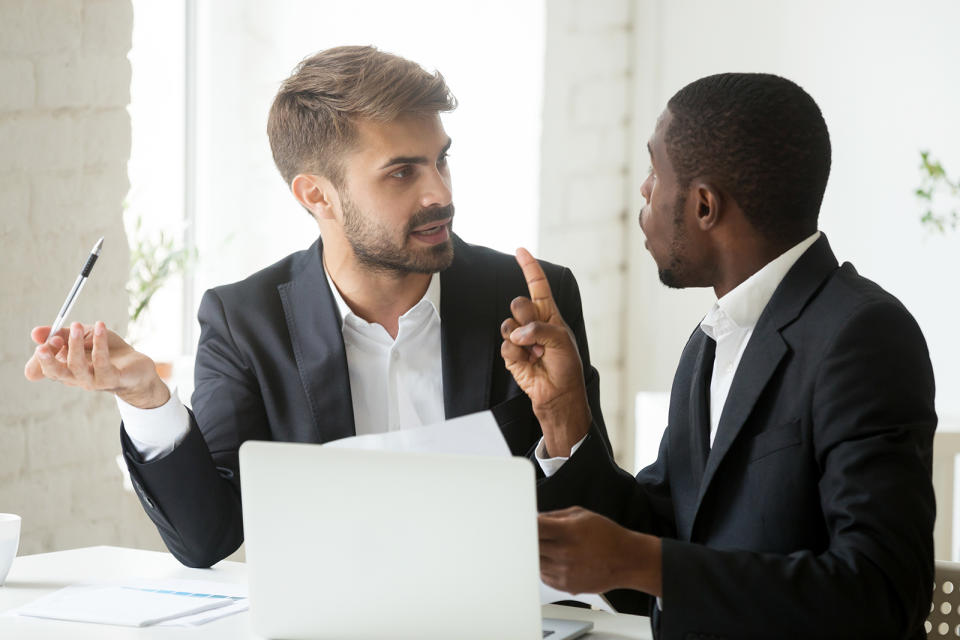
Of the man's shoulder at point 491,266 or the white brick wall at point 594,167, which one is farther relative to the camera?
the white brick wall at point 594,167

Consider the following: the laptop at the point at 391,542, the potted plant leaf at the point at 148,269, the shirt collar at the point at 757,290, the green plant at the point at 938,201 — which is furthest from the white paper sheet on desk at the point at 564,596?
the green plant at the point at 938,201

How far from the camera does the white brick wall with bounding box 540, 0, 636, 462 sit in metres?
3.34

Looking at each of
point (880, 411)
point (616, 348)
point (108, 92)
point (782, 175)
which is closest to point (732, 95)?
point (782, 175)

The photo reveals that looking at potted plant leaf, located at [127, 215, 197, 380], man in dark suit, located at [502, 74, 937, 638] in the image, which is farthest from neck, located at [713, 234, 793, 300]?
potted plant leaf, located at [127, 215, 197, 380]

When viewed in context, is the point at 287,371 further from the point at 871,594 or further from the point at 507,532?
the point at 871,594

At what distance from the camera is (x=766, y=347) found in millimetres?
1224

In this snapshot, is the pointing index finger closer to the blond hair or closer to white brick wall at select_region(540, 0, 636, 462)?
the blond hair

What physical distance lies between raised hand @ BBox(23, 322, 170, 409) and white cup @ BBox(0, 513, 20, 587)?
0.55 feet

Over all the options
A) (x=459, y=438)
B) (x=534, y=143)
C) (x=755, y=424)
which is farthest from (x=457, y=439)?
(x=534, y=143)

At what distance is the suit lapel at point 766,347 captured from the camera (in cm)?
121

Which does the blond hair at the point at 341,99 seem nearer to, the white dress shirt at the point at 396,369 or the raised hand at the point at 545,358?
the white dress shirt at the point at 396,369

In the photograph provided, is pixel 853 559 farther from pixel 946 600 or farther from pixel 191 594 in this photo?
pixel 191 594

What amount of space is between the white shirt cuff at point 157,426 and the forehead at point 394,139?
0.45m

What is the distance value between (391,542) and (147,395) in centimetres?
58
